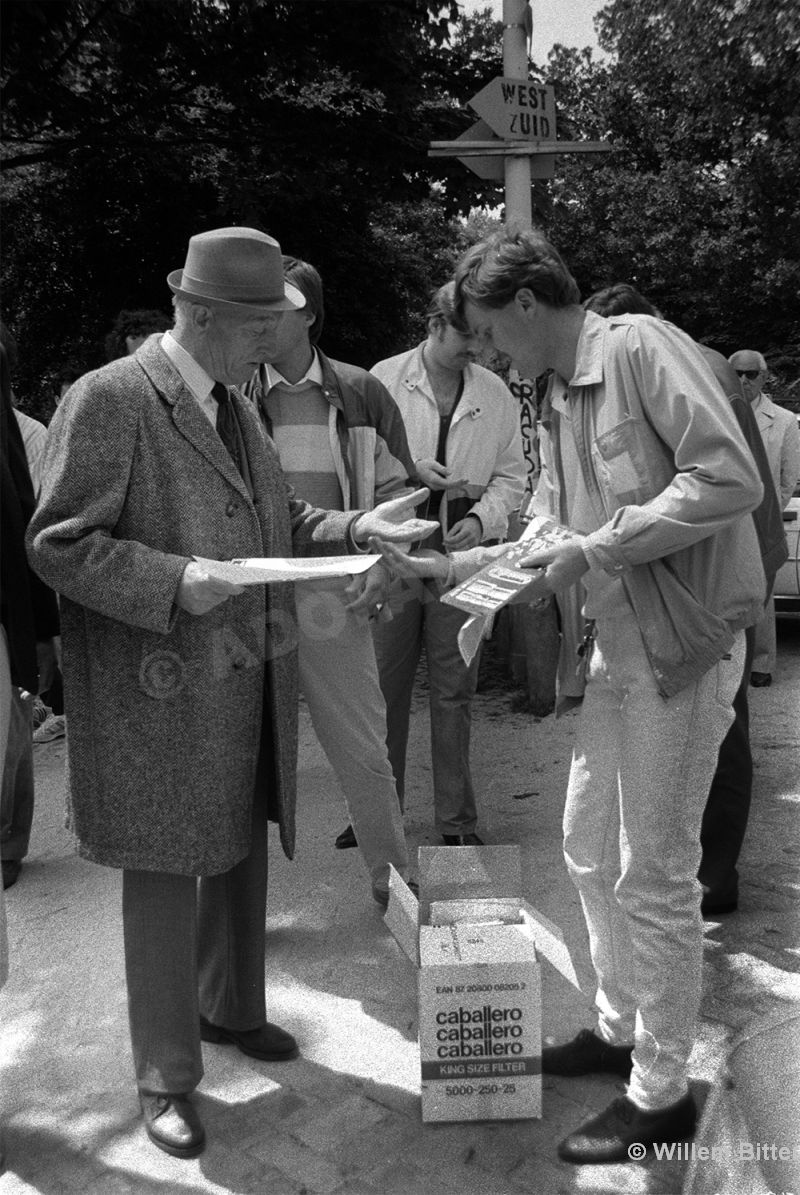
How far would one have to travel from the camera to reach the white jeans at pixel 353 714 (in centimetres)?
351

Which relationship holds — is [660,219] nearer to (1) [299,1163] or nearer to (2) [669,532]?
(2) [669,532]

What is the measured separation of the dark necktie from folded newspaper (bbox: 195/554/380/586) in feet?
1.18

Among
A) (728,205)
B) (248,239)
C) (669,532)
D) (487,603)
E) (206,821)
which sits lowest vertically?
(206,821)

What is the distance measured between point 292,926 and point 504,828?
1182mm

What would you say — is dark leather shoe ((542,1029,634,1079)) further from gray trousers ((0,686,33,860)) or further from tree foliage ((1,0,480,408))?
tree foliage ((1,0,480,408))

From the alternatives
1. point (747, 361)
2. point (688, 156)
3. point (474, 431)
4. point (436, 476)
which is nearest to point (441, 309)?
point (474, 431)

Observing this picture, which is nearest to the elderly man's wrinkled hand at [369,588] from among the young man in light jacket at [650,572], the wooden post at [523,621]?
the young man in light jacket at [650,572]

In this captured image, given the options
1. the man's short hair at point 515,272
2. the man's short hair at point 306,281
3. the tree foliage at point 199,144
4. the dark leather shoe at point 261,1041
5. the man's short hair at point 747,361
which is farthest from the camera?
the man's short hair at point 747,361

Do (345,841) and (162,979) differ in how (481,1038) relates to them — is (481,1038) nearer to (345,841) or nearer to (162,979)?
(162,979)

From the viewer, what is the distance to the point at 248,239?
8.43 feet

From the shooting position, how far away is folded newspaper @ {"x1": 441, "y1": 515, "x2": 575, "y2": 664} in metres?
2.28

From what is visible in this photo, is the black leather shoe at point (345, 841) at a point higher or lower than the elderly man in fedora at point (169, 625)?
lower

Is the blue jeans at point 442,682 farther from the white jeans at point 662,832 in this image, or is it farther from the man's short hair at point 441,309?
the white jeans at point 662,832

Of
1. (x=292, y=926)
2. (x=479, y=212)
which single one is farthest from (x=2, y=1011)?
(x=479, y=212)
